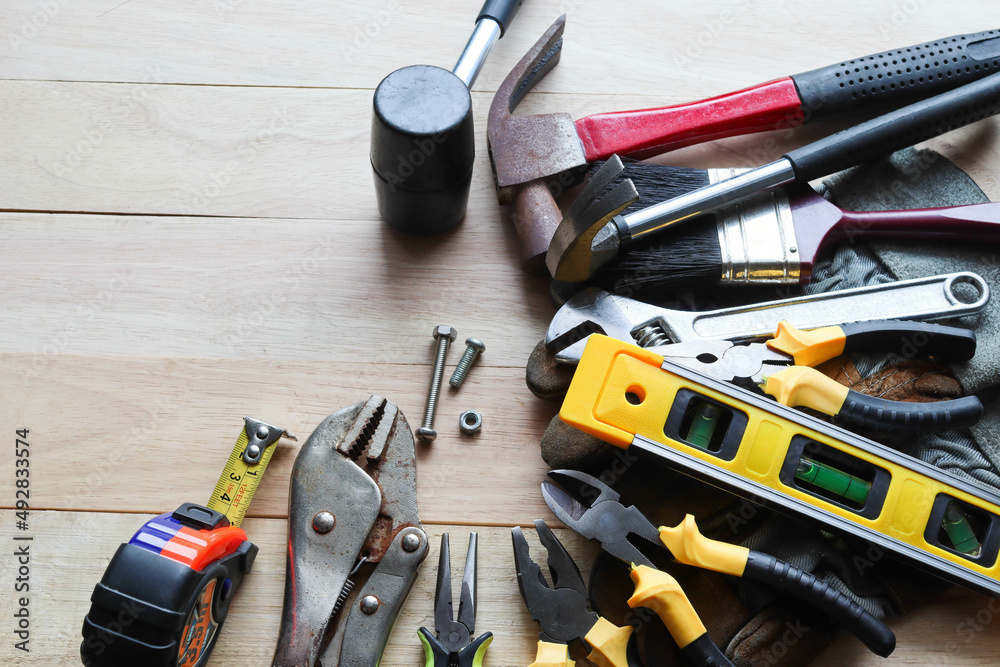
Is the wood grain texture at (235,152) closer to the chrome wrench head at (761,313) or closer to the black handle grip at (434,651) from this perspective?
the chrome wrench head at (761,313)

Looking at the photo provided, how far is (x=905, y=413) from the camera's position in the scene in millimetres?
896

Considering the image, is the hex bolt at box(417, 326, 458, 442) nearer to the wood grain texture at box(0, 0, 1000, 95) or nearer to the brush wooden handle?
the wood grain texture at box(0, 0, 1000, 95)

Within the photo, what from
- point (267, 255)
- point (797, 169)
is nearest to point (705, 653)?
point (797, 169)

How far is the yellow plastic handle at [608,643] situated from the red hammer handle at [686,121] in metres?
0.62

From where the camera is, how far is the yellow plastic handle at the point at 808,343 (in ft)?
3.03

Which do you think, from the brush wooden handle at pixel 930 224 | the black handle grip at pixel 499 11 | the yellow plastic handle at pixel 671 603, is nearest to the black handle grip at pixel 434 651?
the yellow plastic handle at pixel 671 603

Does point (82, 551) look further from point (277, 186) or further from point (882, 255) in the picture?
point (882, 255)

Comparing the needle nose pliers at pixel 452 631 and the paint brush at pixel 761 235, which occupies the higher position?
the paint brush at pixel 761 235

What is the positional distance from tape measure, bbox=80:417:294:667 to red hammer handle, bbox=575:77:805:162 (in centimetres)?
70

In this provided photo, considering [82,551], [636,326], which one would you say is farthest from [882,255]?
[82,551]

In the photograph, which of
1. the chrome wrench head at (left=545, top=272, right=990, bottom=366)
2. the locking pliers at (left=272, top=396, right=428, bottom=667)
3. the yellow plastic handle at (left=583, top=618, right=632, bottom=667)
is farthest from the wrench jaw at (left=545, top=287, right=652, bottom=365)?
the yellow plastic handle at (left=583, top=618, right=632, bottom=667)

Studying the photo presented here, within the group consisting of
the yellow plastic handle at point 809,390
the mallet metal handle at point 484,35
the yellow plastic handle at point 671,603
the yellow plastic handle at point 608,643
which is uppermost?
the mallet metal handle at point 484,35

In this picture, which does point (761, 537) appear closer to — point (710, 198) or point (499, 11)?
point (710, 198)

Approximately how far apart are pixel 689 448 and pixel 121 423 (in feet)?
2.42
